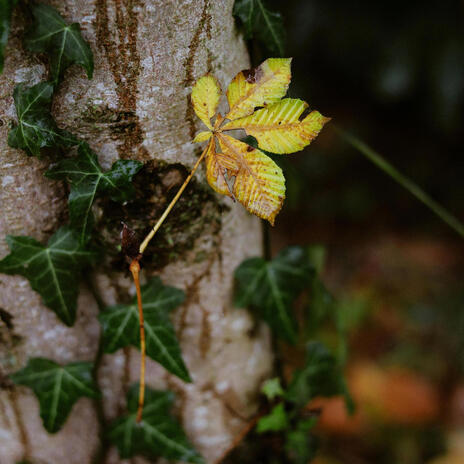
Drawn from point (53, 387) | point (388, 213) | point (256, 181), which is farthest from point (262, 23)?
point (388, 213)

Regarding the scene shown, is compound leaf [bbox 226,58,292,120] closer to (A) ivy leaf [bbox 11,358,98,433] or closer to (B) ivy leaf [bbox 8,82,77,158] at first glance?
(B) ivy leaf [bbox 8,82,77,158]

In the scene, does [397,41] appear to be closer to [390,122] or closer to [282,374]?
[390,122]

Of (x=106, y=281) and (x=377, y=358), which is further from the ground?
(x=106, y=281)

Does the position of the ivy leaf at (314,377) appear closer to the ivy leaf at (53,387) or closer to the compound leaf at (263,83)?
the ivy leaf at (53,387)

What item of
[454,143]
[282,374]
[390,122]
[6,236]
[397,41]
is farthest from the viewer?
[390,122]

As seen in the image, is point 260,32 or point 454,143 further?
point 454,143

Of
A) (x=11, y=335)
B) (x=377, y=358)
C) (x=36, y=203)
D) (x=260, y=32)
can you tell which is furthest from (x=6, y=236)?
(x=377, y=358)

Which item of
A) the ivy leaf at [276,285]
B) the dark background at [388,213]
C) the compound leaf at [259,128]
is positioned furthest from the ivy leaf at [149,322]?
the dark background at [388,213]
